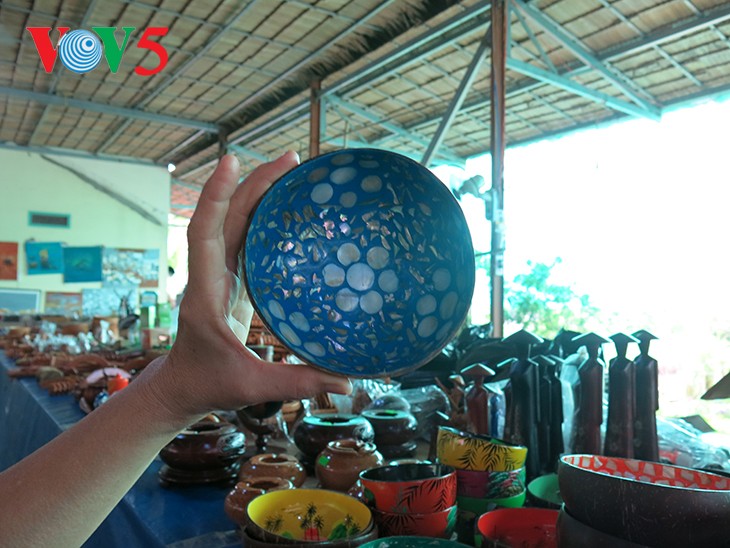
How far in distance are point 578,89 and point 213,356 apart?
4.15 m

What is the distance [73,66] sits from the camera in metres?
4.88

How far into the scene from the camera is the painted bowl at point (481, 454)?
1.02 meters

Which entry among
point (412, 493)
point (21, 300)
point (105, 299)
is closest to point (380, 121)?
point (412, 493)

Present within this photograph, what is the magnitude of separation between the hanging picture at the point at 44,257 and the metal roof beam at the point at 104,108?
2685 mm

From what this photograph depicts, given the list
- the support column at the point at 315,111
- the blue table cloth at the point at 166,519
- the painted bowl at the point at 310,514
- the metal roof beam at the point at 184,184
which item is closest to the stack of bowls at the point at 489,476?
the painted bowl at the point at 310,514

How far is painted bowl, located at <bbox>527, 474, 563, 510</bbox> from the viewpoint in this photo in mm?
1032

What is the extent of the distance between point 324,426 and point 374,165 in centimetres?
85

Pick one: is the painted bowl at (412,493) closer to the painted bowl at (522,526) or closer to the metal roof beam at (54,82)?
the painted bowl at (522,526)

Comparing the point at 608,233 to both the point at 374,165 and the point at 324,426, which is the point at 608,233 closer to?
the point at 324,426

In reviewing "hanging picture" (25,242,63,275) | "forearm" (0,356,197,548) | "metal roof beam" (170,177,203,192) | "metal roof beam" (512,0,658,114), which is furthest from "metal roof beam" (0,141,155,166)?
"forearm" (0,356,197,548)

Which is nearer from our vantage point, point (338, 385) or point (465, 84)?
point (338, 385)

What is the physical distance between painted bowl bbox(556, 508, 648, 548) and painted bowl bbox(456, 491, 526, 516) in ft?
0.83

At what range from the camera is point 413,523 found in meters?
0.91

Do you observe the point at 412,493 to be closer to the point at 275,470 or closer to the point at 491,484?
the point at 491,484
